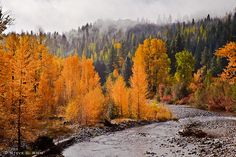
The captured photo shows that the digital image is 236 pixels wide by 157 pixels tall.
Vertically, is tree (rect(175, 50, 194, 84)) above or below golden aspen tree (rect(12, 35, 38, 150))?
above

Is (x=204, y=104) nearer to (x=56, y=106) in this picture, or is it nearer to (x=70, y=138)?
(x=56, y=106)

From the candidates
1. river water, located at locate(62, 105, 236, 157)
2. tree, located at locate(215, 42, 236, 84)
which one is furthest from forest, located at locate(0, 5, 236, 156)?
river water, located at locate(62, 105, 236, 157)

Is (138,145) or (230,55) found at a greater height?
(230,55)

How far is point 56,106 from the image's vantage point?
4972 centimetres

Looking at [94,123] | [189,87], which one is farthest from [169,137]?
[189,87]

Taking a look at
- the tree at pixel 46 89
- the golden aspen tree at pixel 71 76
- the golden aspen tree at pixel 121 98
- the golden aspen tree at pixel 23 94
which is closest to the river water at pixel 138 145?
the golden aspen tree at pixel 23 94

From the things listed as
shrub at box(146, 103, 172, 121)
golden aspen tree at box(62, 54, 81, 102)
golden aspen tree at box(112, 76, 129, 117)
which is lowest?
shrub at box(146, 103, 172, 121)

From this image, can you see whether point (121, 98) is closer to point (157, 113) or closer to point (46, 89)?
point (157, 113)

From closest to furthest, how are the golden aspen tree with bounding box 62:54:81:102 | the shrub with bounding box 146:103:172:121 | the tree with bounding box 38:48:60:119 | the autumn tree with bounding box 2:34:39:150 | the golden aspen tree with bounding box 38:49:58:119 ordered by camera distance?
the autumn tree with bounding box 2:34:39:150 → the tree with bounding box 38:48:60:119 → the golden aspen tree with bounding box 38:49:58:119 → the shrub with bounding box 146:103:172:121 → the golden aspen tree with bounding box 62:54:81:102

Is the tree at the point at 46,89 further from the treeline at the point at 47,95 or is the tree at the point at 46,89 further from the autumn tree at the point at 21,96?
the autumn tree at the point at 21,96

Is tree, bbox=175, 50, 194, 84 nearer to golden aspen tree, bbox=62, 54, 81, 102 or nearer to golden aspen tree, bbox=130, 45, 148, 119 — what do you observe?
→ golden aspen tree, bbox=62, 54, 81, 102

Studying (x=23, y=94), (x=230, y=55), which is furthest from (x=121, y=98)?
(x=23, y=94)

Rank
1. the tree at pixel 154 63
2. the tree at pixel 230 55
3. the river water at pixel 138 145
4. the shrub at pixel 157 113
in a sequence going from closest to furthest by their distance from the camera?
the river water at pixel 138 145 < the tree at pixel 230 55 < the shrub at pixel 157 113 < the tree at pixel 154 63

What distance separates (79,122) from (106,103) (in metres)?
5.78
